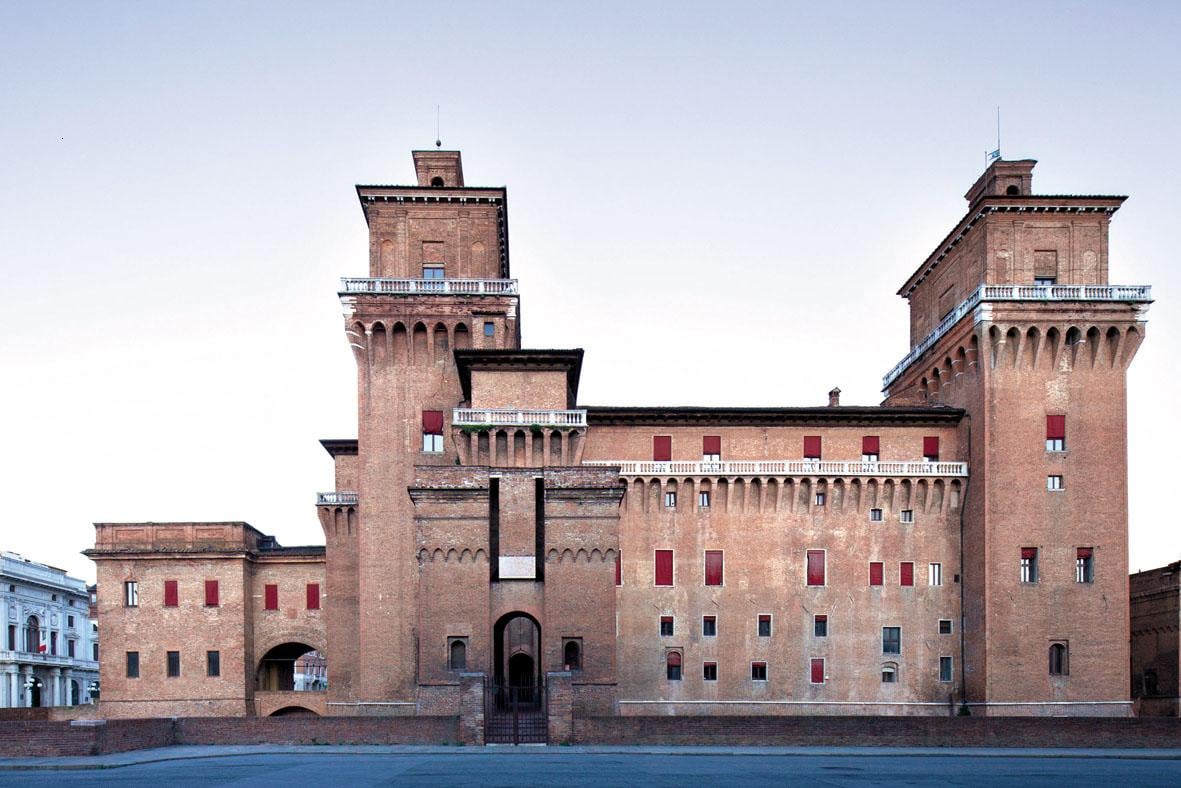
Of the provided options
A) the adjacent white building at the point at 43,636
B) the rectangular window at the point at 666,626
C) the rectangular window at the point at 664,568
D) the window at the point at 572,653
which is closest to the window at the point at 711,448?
the rectangular window at the point at 664,568

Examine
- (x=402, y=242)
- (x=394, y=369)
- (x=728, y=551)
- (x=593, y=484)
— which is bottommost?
(x=728, y=551)

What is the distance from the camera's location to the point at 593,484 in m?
43.4

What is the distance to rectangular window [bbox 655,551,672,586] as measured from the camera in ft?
177

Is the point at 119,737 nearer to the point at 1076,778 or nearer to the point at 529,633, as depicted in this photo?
the point at 529,633

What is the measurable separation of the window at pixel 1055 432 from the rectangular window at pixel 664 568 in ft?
62.0

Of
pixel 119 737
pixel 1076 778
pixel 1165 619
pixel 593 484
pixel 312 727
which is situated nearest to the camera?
pixel 1076 778

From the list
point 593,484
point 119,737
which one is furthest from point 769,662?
point 119,737

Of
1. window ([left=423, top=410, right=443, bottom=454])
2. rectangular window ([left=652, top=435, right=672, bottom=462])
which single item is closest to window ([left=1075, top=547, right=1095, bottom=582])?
rectangular window ([left=652, top=435, right=672, bottom=462])

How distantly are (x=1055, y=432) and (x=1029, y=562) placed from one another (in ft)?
20.6

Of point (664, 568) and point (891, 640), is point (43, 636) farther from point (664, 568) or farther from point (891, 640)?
point (891, 640)

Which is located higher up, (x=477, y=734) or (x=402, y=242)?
(x=402, y=242)

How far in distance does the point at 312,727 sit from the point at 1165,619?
1753 inches

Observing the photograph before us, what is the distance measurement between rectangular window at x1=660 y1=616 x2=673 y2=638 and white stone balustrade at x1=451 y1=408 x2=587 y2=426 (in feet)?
38.0

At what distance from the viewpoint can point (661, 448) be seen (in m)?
55.3
